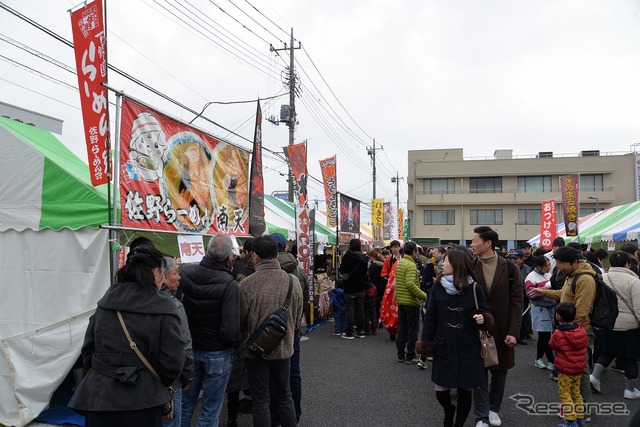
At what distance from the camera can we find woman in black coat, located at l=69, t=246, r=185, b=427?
2.32 metres

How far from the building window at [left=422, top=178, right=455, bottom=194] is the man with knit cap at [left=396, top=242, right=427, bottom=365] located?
40219mm

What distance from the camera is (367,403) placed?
198 inches

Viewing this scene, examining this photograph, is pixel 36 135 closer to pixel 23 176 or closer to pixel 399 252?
pixel 23 176

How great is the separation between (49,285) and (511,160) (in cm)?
4529

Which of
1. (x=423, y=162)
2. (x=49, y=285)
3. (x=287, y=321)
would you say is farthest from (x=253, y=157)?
(x=423, y=162)

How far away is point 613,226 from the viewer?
12.8m

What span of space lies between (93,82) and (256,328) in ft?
9.28

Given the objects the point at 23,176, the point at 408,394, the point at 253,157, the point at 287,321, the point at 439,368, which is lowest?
the point at 408,394

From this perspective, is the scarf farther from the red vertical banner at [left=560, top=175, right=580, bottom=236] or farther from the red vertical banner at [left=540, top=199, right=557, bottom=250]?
the red vertical banner at [left=540, top=199, right=557, bottom=250]

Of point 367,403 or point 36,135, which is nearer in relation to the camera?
point 367,403

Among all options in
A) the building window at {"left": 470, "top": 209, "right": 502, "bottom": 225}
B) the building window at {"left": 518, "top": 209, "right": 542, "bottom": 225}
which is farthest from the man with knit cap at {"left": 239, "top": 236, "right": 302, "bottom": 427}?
the building window at {"left": 518, "top": 209, "right": 542, "bottom": 225}

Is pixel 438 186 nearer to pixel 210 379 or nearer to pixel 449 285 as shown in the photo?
pixel 449 285

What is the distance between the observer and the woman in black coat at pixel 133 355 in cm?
232

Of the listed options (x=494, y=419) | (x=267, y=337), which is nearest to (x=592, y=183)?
(x=494, y=419)
